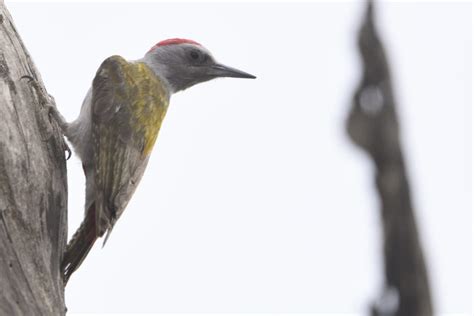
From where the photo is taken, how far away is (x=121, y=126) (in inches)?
176

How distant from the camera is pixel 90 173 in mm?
4324

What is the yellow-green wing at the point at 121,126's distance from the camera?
13.5ft

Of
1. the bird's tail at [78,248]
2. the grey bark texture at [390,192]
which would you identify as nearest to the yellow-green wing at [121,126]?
the bird's tail at [78,248]

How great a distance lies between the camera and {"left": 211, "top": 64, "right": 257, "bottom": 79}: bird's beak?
18.0ft

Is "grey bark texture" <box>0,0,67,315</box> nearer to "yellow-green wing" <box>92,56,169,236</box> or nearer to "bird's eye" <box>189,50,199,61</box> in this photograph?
"yellow-green wing" <box>92,56,169,236</box>

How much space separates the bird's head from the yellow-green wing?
38 cm

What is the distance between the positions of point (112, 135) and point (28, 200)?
787 mm

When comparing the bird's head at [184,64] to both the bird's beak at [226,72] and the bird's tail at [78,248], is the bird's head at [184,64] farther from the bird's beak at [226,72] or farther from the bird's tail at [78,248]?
the bird's tail at [78,248]

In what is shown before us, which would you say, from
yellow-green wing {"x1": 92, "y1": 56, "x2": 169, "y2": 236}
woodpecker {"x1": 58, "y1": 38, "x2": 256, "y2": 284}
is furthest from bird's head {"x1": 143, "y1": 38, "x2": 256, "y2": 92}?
yellow-green wing {"x1": 92, "y1": 56, "x2": 169, "y2": 236}

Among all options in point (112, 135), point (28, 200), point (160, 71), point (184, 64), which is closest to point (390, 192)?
point (28, 200)

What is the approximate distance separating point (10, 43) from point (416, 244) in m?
3.84

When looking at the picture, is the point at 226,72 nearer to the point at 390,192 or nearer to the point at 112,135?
the point at 112,135

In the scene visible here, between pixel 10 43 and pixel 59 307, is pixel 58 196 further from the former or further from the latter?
pixel 10 43

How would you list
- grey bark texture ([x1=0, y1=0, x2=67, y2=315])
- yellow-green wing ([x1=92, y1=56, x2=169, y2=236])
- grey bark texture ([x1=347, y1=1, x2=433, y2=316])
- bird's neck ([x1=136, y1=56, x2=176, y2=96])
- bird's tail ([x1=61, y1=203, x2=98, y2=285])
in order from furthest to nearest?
bird's neck ([x1=136, y1=56, x2=176, y2=96])
yellow-green wing ([x1=92, y1=56, x2=169, y2=236])
bird's tail ([x1=61, y1=203, x2=98, y2=285])
grey bark texture ([x1=0, y1=0, x2=67, y2=315])
grey bark texture ([x1=347, y1=1, x2=433, y2=316])
